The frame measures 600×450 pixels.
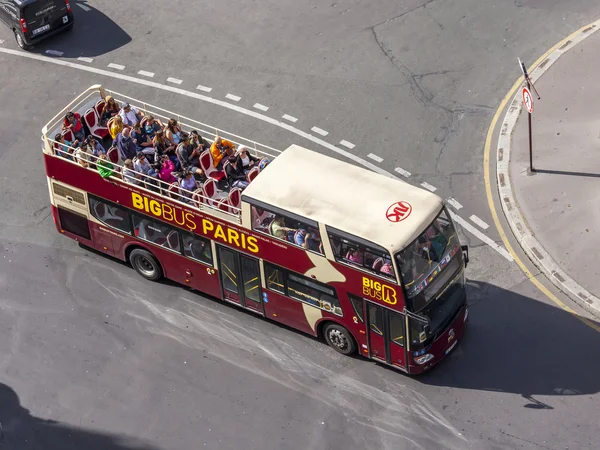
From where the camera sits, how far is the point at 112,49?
31.2 m

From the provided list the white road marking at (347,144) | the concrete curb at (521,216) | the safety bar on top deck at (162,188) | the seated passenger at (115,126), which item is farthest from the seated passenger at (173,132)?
the concrete curb at (521,216)

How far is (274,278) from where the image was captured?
70.0ft

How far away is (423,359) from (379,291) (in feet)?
6.24

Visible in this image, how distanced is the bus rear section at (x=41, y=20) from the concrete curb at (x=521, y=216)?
14041 mm

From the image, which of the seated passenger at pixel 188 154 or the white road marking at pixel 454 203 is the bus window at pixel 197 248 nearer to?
the seated passenger at pixel 188 154

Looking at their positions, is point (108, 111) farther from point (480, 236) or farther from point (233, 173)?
point (480, 236)

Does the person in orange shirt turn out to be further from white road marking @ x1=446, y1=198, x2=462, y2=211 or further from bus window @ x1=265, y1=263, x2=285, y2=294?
white road marking @ x1=446, y1=198, x2=462, y2=211

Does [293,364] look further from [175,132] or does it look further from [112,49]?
[112,49]

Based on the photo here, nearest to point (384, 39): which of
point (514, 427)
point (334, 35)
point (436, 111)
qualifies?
point (334, 35)

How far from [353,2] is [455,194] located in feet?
31.1

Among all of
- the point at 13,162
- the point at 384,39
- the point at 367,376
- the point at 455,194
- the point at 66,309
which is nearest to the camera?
the point at 367,376

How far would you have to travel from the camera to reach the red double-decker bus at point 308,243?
19.6 m

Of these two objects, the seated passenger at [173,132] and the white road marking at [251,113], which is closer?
the seated passenger at [173,132]

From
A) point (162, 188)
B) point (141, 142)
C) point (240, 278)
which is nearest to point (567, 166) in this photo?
point (240, 278)
